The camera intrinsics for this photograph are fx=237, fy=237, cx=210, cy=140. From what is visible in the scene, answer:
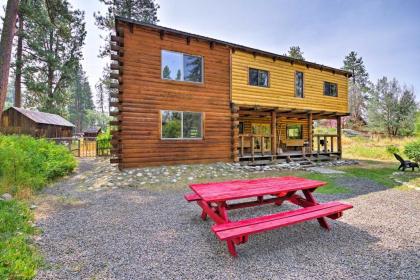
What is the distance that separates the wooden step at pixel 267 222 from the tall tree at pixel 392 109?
3336cm

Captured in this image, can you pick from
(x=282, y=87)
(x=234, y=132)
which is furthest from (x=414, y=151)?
(x=234, y=132)

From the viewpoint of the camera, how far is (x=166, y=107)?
10.1 meters

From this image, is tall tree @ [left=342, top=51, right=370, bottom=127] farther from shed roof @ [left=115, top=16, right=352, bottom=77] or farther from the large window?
the large window

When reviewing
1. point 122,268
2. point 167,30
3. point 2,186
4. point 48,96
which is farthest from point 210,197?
point 48,96

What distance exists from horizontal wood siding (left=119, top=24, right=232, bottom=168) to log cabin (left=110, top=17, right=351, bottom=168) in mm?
37

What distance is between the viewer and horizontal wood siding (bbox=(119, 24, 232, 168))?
9.48 m

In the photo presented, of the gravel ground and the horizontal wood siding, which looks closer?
the gravel ground

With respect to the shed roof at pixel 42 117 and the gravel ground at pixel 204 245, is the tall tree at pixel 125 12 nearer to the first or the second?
the shed roof at pixel 42 117

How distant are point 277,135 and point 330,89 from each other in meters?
4.60

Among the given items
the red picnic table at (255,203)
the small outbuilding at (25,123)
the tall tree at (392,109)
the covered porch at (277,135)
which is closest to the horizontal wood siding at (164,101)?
the covered porch at (277,135)

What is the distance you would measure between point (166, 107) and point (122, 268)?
7.92m

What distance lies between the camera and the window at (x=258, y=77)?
12.6 metres

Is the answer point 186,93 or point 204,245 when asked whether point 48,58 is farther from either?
point 204,245

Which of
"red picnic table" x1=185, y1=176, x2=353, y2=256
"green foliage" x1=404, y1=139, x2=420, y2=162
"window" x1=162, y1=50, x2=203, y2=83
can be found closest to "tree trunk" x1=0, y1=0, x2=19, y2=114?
"window" x1=162, y1=50, x2=203, y2=83
